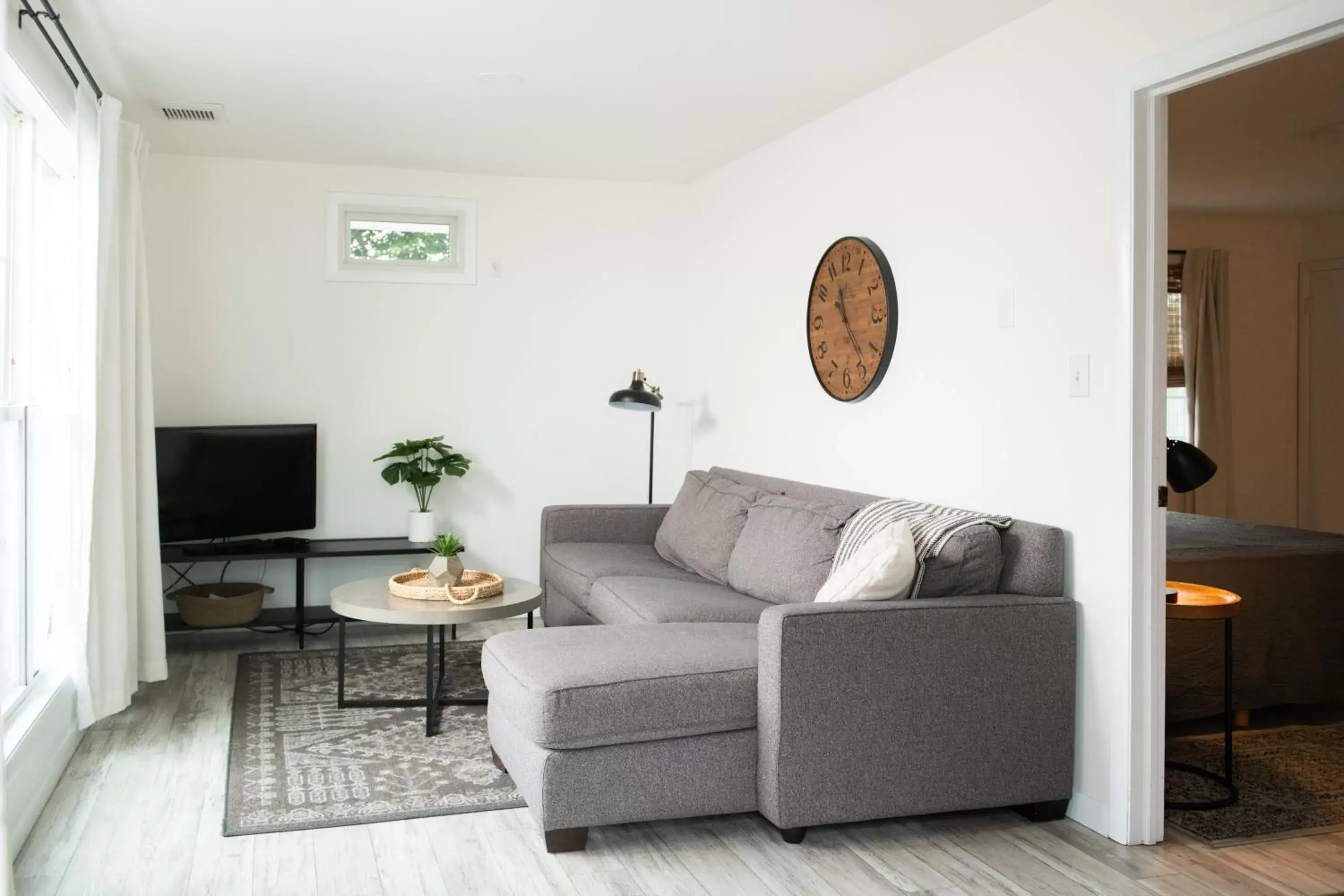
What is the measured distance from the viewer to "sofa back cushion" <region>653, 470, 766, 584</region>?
185 inches

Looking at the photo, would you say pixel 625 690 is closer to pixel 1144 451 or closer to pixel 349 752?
pixel 349 752

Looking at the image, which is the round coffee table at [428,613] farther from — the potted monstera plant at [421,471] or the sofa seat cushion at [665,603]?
the potted monstera plant at [421,471]

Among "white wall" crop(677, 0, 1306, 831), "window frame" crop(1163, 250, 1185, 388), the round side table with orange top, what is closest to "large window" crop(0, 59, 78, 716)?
"white wall" crop(677, 0, 1306, 831)

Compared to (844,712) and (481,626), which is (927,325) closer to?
(844,712)

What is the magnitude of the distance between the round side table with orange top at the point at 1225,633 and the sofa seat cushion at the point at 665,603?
127 centimetres

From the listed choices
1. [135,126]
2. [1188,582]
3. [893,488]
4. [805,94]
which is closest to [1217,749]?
[1188,582]

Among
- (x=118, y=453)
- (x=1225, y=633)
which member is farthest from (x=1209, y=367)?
(x=118, y=453)

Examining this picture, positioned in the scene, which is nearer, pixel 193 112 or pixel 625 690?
pixel 625 690

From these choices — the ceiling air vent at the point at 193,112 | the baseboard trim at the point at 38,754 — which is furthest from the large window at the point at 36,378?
the ceiling air vent at the point at 193,112

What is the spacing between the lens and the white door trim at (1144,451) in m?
3.05

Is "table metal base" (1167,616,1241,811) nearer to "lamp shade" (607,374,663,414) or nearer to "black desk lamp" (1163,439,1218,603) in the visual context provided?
"black desk lamp" (1163,439,1218,603)

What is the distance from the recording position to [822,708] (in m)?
3.00

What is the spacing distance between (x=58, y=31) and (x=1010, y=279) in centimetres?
300

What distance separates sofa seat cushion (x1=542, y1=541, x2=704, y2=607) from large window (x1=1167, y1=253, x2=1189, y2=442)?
403cm
